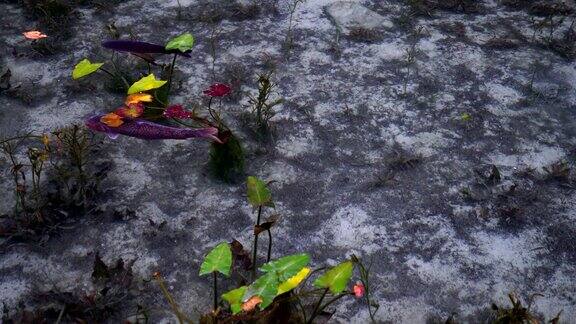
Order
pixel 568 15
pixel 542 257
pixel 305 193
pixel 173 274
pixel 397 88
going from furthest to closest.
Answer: pixel 568 15, pixel 397 88, pixel 305 193, pixel 542 257, pixel 173 274

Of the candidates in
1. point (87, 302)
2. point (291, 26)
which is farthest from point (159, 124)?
point (291, 26)

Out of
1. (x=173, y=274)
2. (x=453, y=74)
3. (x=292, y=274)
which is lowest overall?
(x=173, y=274)

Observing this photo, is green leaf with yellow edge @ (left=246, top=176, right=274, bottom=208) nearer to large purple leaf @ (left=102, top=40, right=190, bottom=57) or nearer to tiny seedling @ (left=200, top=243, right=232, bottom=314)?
tiny seedling @ (left=200, top=243, right=232, bottom=314)

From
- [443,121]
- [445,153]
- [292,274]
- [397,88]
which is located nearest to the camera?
[292,274]

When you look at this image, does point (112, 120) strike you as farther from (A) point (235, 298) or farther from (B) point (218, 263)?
(A) point (235, 298)

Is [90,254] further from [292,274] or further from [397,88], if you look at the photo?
[397,88]

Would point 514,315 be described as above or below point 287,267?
below

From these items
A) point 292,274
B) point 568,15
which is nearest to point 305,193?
point 292,274
